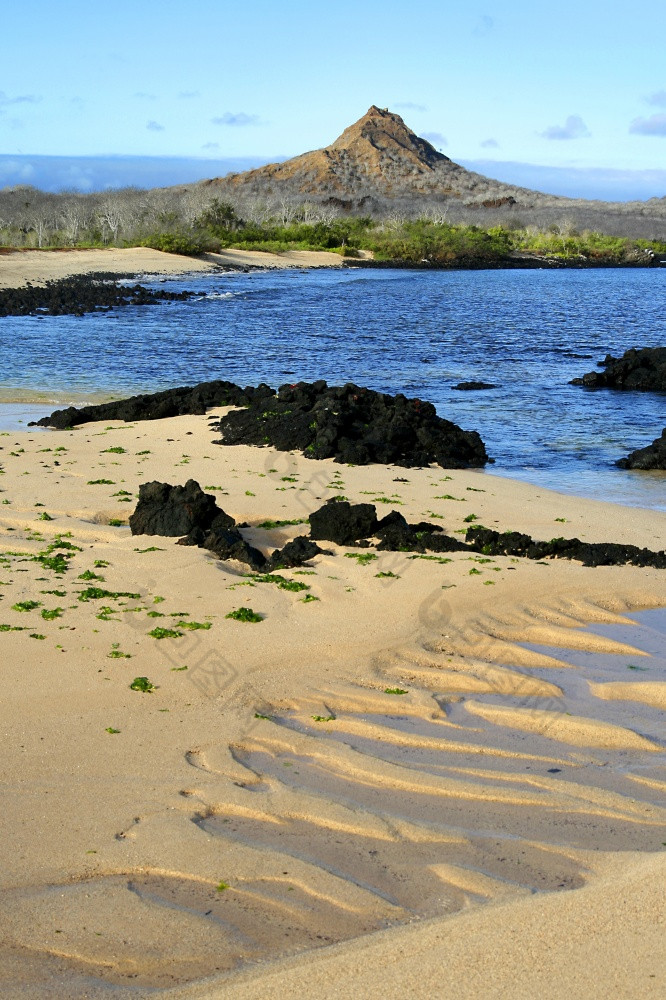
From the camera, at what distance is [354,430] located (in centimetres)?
1503

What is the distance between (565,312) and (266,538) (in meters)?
42.7

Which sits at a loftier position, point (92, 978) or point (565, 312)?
point (565, 312)

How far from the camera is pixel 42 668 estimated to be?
22.3 ft

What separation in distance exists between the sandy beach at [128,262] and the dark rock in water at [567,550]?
42.3 metres

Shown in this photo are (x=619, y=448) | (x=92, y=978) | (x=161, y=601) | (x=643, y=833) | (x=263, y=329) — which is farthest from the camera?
(x=263, y=329)

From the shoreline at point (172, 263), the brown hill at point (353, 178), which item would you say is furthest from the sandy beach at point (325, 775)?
the brown hill at point (353, 178)

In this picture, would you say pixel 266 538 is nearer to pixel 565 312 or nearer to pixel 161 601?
pixel 161 601

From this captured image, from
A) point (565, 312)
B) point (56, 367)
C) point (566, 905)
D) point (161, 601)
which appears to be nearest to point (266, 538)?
point (161, 601)

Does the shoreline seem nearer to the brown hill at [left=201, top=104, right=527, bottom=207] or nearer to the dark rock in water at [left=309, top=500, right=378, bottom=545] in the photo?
the dark rock in water at [left=309, top=500, right=378, bottom=545]

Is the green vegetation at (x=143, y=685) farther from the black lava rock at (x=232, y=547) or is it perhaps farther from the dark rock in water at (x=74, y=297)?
the dark rock in water at (x=74, y=297)

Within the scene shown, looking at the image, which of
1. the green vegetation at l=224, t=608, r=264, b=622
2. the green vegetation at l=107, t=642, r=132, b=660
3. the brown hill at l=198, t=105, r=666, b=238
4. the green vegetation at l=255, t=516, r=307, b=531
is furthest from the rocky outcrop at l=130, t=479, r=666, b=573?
the brown hill at l=198, t=105, r=666, b=238

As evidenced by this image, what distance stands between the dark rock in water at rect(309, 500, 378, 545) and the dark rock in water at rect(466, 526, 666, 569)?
101cm

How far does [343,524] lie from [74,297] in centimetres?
3824

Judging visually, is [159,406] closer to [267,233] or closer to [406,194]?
[267,233]
